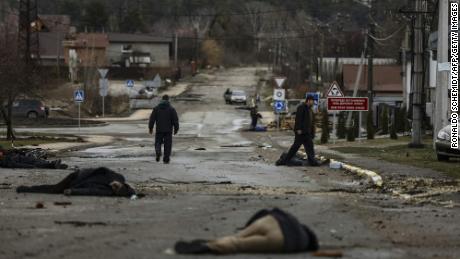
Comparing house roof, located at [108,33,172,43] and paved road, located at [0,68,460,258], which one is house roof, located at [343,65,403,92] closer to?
house roof, located at [108,33,172,43]

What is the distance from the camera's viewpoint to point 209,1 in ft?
367

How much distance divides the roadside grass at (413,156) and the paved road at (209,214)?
2.66 meters

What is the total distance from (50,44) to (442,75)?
94.5 meters

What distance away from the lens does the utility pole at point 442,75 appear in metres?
26.2

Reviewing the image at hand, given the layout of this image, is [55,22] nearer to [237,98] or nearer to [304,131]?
[237,98]

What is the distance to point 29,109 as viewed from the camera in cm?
6406

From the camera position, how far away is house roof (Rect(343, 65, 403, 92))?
76.4 metres

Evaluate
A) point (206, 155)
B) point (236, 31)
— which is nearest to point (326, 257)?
point (206, 155)

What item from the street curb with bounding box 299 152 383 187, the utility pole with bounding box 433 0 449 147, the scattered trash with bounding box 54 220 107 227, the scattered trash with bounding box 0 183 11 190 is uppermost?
the utility pole with bounding box 433 0 449 147

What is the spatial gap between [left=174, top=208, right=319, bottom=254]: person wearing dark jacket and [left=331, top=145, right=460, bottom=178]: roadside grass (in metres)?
10.2

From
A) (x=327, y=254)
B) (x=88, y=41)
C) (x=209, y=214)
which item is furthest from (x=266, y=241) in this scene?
(x=88, y=41)

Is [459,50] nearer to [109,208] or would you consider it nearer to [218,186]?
[218,186]

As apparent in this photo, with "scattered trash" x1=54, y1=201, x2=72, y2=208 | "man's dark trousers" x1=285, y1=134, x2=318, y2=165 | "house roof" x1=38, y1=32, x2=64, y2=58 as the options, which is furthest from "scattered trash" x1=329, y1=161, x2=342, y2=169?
"house roof" x1=38, y1=32, x2=64, y2=58

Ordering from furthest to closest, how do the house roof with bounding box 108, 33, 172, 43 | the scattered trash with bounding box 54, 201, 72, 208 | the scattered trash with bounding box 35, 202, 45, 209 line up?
the house roof with bounding box 108, 33, 172, 43 < the scattered trash with bounding box 54, 201, 72, 208 < the scattered trash with bounding box 35, 202, 45, 209
